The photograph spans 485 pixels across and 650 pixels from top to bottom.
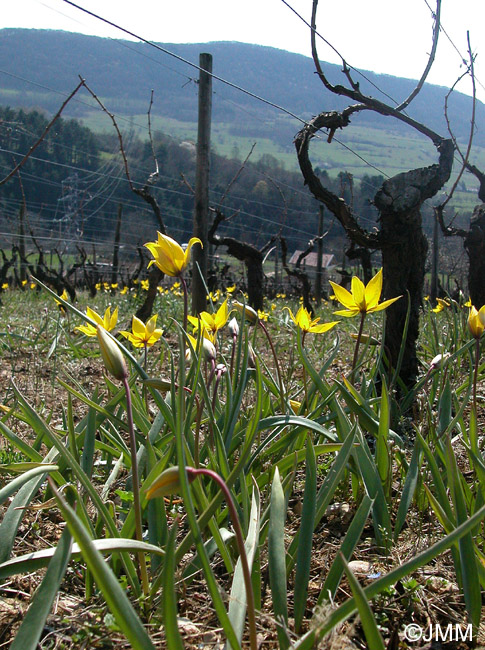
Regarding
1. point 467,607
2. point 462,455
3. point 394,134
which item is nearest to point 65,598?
point 467,607

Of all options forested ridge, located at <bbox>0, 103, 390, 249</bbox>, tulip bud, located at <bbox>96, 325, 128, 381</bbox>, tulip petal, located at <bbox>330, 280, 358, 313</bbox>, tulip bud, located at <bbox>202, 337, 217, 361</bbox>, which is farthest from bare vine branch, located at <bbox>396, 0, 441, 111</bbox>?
forested ridge, located at <bbox>0, 103, 390, 249</bbox>

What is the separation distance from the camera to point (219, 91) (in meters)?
101

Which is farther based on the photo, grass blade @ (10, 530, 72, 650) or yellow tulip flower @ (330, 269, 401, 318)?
yellow tulip flower @ (330, 269, 401, 318)

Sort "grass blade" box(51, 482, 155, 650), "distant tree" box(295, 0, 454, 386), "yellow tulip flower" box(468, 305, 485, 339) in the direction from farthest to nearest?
"distant tree" box(295, 0, 454, 386), "yellow tulip flower" box(468, 305, 485, 339), "grass blade" box(51, 482, 155, 650)

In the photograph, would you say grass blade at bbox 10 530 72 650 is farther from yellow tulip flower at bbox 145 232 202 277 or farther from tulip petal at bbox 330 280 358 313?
tulip petal at bbox 330 280 358 313

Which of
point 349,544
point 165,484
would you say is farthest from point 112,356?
point 349,544

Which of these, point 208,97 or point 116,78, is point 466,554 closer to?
point 208,97

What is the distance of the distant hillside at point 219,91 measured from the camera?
105 metres

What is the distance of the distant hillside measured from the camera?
343ft

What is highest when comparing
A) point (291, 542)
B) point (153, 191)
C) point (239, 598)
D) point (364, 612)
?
point (153, 191)

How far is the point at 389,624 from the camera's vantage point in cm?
90

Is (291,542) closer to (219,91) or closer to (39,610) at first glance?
(39,610)

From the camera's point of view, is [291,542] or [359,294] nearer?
[291,542]

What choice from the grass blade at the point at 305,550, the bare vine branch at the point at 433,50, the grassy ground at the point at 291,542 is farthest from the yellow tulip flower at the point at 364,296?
the bare vine branch at the point at 433,50
